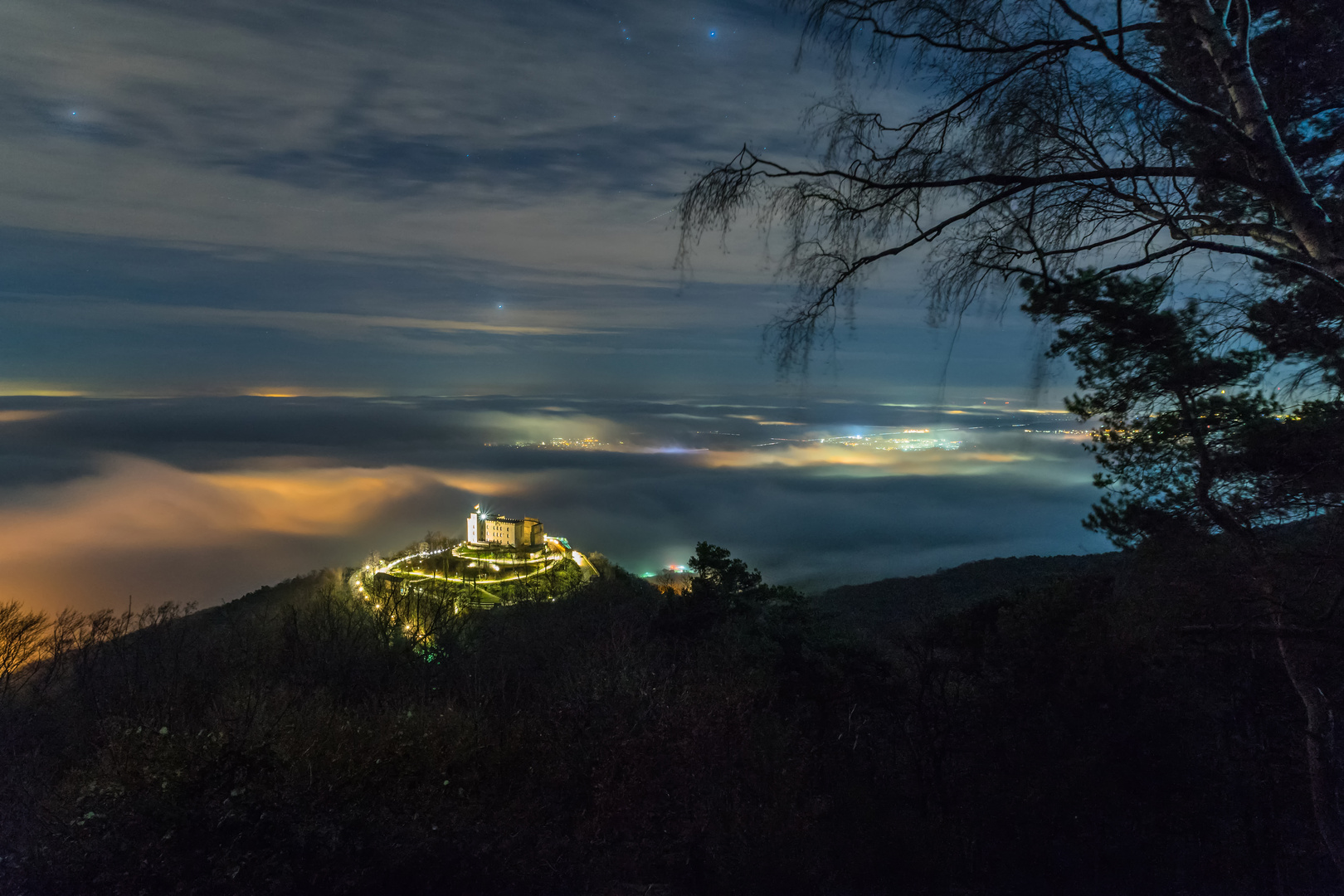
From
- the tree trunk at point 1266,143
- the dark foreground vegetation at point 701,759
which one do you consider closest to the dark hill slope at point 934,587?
the dark foreground vegetation at point 701,759

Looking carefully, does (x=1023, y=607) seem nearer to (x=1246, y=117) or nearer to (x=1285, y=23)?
(x=1285, y=23)

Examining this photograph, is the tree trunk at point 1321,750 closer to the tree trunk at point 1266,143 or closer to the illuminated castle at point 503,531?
the tree trunk at point 1266,143

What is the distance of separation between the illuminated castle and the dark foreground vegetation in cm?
2712

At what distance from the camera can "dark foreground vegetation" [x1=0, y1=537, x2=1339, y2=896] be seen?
19.7 feet

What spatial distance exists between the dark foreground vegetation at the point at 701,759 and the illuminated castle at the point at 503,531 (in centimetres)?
2712

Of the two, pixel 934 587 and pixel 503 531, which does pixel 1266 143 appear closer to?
pixel 934 587

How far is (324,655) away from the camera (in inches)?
519

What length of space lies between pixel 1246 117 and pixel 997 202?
110 cm

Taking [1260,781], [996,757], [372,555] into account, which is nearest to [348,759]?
[996,757]

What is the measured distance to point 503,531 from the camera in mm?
44031

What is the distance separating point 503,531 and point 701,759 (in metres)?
38.6

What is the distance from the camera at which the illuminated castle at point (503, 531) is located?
141 ft

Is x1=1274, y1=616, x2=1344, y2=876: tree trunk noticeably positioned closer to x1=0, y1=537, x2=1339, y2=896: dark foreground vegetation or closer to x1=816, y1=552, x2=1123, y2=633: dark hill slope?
x1=0, y1=537, x2=1339, y2=896: dark foreground vegetation

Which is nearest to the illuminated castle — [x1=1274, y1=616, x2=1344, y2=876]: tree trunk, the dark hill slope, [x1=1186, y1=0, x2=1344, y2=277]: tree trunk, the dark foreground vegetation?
the dark hill slope
